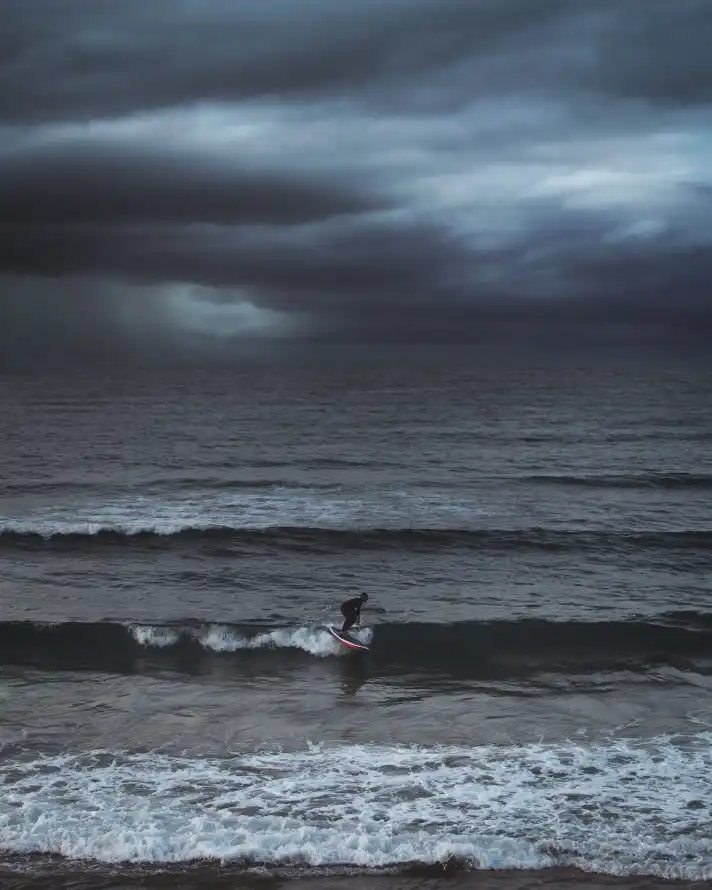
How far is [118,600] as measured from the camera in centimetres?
2639

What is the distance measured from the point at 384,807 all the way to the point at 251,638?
892 centimetres

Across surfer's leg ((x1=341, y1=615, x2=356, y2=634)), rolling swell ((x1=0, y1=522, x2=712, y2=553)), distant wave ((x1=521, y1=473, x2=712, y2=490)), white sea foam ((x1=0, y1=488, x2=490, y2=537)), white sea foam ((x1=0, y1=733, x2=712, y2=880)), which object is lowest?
white sea foam ((x1=0, y1=733, x2=712, y2=880))

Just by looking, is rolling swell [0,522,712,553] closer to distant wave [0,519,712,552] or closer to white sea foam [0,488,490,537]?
distant wave [0,519,712,552]

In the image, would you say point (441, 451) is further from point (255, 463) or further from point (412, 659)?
point (412, 659)

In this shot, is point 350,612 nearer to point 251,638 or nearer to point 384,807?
point 251,638

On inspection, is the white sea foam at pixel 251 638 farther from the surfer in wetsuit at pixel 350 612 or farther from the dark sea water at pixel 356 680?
the surfer in wetsuit at pixel 350 612

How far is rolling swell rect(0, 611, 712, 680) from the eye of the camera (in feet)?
70.9

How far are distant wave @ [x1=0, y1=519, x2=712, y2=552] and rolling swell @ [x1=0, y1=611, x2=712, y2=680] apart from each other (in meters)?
8.42

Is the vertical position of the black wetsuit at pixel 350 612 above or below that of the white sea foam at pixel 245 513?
below

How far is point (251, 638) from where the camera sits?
22.8 meters

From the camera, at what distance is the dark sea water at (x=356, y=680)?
13242 mm

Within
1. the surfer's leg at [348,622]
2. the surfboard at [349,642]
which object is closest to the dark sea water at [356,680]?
the surfboard at [349,642]

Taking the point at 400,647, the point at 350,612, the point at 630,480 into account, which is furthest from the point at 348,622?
the point at 630,480

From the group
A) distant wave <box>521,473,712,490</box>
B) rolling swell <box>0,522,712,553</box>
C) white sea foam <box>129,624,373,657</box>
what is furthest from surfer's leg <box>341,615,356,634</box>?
distant wave <box>521,473,712,490</box>
